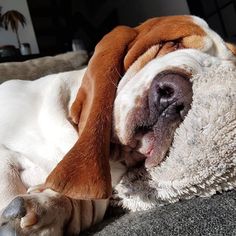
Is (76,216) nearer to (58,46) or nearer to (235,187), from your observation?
(235,187)

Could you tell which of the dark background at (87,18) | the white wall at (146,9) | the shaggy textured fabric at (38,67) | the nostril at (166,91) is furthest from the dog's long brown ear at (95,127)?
the white wall at (146,9)

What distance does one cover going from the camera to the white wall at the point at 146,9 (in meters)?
3.95

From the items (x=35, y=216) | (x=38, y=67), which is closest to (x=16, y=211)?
(x=35, y=216)

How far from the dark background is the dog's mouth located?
114 inches

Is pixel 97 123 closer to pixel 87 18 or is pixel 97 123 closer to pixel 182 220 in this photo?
pixel 182 220

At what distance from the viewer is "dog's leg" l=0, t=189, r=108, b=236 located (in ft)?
1.86

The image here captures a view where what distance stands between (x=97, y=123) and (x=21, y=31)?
12.0 ft

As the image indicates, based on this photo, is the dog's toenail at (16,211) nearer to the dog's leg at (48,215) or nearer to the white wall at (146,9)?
the dog's leg at (48,215)

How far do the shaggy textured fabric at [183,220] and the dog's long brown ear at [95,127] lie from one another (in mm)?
61

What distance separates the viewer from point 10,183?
31.0 inches

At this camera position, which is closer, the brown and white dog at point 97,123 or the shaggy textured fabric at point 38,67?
Result: the brown and white dog at point 97,123

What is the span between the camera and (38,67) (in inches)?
71.3

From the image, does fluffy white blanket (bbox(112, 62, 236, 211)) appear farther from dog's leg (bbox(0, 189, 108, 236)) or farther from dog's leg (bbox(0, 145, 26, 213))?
dog's leg (bbox(0, 145, 26, 213))

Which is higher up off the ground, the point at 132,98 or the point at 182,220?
the point at 132,98
